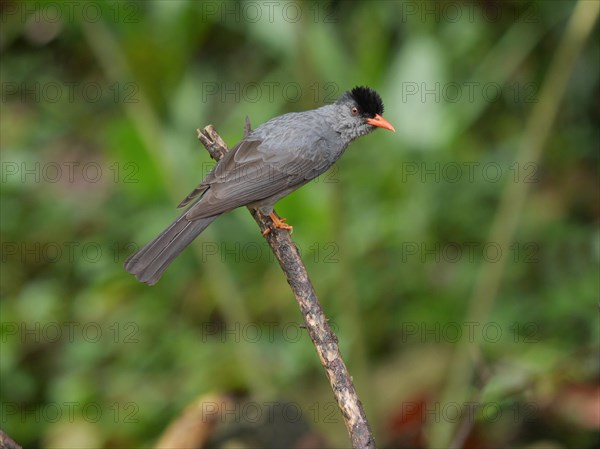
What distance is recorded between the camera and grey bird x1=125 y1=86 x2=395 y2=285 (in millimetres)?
3484

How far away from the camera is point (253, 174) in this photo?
3.65 m

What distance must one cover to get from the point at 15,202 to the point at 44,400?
165 centimetres

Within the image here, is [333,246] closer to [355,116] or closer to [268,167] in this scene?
[355,116]

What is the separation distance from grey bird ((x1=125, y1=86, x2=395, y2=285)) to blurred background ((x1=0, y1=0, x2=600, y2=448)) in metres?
0.20

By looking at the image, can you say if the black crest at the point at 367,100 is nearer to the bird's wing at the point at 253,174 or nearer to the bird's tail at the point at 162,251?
the bird's wing at the point at 253,174

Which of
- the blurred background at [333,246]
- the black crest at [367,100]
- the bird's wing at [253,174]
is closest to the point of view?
the bird's wing at [253,174]

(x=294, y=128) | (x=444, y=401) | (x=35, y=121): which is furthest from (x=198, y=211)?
(x=35, y=121)

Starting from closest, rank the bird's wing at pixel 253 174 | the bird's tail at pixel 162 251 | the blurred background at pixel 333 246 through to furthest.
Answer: the bird's tail at pixel 162 251
the bird's wing at pixel 253 174
the blurred background at pixel 333 246

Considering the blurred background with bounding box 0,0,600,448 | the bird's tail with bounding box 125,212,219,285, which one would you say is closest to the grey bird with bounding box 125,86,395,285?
the bird's tail with bounding box 125,212,219,285

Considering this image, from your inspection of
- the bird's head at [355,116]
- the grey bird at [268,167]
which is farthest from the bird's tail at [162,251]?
the bird's head at [355,116]

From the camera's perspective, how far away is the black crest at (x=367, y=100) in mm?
3871

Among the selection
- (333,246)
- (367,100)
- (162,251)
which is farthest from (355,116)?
(162,251)

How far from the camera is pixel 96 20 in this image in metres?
4.32

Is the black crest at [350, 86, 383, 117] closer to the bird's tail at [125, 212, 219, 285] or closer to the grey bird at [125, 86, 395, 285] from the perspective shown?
the grey bird at [125, 86, 395, 285]
